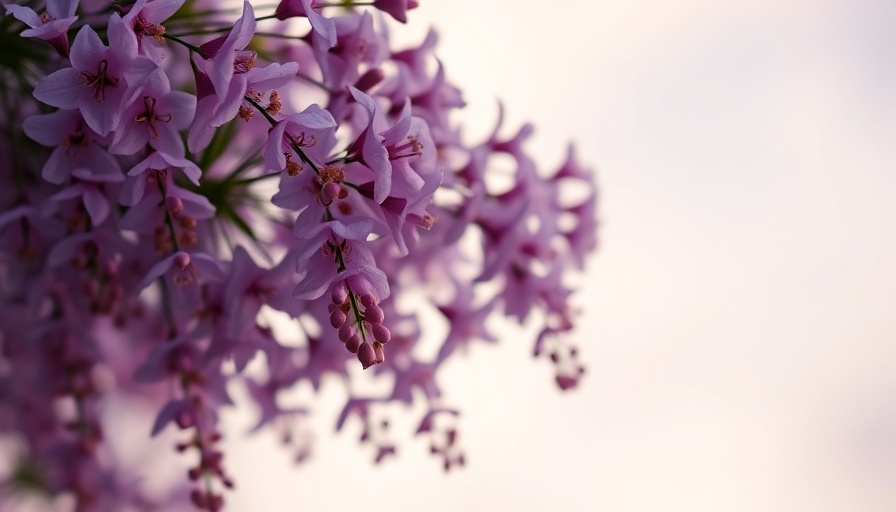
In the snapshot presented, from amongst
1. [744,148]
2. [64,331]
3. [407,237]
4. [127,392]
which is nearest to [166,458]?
[127,392]

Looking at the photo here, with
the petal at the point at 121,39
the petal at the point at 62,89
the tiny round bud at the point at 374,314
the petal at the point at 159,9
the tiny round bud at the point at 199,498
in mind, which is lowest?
the tiny round bud at the point at 199,498

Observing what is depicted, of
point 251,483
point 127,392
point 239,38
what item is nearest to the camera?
point 239,38

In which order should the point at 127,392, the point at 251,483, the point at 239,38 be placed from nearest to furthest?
the point at 239,38 < the point at 127,392 < the point at 251,483

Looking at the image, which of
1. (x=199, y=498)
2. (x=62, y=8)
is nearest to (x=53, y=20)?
(x=62, y=8)

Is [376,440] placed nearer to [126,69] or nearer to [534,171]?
[534,171]

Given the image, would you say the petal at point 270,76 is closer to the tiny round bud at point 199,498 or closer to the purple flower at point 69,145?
the purple flower at point 69,145

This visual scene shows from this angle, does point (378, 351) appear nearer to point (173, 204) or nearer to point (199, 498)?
point (173, 204)

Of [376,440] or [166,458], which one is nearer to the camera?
[376,440]

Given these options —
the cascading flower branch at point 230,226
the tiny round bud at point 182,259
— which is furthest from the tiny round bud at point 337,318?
A: the tiny round bud at point 182,259
